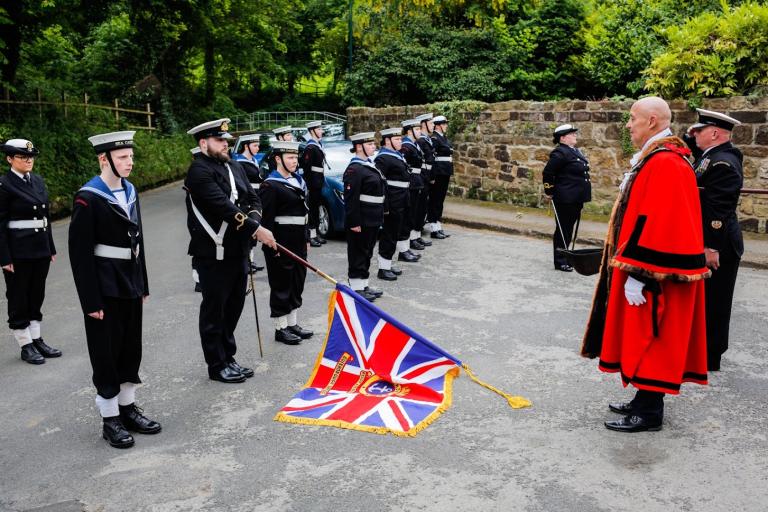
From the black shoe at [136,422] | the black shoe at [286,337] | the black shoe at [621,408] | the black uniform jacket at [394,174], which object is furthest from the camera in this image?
the black uniform jacket at [394,174]

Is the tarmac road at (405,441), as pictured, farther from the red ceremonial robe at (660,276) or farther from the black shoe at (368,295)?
the black shoe at (368,295)

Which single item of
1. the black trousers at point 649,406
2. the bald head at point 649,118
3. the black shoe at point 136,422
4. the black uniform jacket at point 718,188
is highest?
the bald head at point 649,118

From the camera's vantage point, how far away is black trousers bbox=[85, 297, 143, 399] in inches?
188

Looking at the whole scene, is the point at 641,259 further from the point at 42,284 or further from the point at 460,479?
the point at 42,284

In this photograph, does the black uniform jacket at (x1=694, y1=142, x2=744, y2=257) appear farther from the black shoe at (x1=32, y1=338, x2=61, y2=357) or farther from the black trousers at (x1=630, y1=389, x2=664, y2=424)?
the black shoe at (x1=32, y1=338, x2=61, y2=357)

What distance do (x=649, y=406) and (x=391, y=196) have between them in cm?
527

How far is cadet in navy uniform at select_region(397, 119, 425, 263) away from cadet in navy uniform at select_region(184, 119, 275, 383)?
16.3 ft

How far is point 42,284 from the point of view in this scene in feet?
22.2

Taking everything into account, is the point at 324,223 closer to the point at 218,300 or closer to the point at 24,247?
the point at 24,247

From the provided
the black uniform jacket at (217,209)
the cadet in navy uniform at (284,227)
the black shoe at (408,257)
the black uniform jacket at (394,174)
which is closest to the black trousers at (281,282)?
the cadet in navy uniform at (284,227)

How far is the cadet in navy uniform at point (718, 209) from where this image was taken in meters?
5.79

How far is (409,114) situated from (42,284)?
1269 centimetres

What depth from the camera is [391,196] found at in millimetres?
9562

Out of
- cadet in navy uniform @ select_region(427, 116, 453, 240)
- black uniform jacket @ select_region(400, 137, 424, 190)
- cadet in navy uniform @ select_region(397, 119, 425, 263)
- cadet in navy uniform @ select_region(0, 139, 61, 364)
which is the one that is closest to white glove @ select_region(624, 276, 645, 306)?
cadet in navy uniform @ select_region(0, 139, 61, 364)
